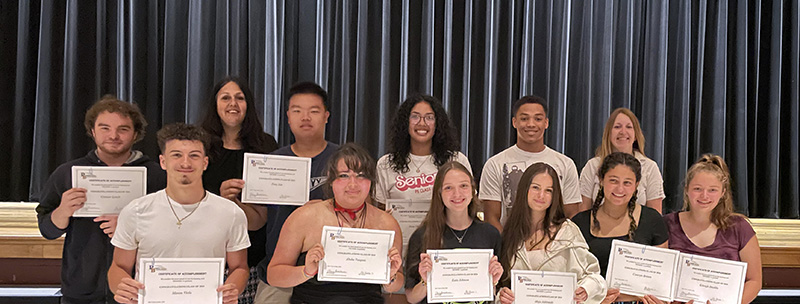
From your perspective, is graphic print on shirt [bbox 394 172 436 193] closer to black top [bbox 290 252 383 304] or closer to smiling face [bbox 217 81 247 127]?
black top [bbox 290 252 383 304]

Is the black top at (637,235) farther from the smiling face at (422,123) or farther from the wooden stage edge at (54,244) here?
the wooden stage edge at (54,244)

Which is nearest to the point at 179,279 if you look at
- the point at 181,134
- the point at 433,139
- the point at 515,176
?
the point at 181,134

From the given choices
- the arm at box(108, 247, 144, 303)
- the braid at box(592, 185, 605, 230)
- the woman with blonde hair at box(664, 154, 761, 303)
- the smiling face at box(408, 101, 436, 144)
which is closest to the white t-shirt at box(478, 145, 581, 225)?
the braid at box(592, 185, 605, 230)

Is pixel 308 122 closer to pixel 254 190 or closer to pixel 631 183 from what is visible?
pixel 254 190

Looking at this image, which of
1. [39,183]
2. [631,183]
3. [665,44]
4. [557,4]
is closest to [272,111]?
[39,183]

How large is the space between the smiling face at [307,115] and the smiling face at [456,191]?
2.48 feet

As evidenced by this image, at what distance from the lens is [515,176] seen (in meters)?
3.32

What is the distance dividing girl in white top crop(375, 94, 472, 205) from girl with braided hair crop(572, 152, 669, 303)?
0.69 metres

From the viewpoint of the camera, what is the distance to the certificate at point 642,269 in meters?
2.74

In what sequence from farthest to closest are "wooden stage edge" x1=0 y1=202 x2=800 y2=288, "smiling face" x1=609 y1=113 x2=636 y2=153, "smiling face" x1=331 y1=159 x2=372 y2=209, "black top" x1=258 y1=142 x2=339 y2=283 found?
"wooden stage edge" x1=0 y1=202 x2=800 y2=288, "smiling face" x1=609 y1=113 x2=636 y2=153, "black top" x1=258 y1=142 x2=339 y2=283, "smiling face" x1=331 y1=159 x2=372 y2=209

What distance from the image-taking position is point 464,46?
5.16 meters

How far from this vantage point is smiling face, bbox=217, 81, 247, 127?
309 cm

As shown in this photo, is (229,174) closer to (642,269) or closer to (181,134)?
(181,134)

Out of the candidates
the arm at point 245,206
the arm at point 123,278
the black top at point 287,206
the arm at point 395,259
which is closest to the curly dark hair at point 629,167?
the arm at point 395,259
